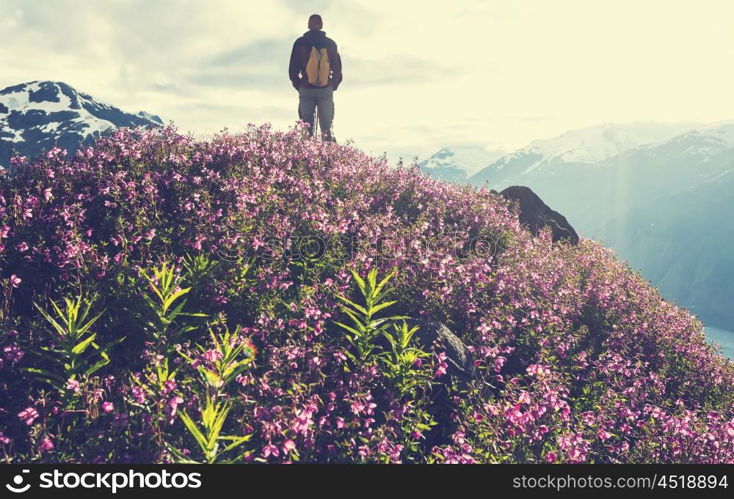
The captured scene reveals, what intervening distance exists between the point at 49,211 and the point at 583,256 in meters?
10.7

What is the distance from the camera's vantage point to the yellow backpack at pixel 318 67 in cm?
1308

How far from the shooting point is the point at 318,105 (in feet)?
44.7

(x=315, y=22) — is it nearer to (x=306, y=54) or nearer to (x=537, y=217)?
(x=306, y=54)

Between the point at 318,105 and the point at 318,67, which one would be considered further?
the point at 318,105

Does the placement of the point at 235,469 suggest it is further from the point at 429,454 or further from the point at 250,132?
the point at 250,132

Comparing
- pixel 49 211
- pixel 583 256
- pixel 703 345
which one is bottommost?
pixel 703 345

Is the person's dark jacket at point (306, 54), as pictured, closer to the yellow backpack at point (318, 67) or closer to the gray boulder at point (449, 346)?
the yellow backpack at point (318, 67)

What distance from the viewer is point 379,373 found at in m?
5.65

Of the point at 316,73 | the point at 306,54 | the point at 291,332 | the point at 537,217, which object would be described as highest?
the point at 306,54

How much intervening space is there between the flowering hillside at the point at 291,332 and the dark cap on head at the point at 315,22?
512cm

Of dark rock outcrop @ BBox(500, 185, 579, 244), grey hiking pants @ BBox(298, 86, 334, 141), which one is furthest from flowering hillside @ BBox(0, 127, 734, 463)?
grey hiking pants @ BBox(298, 86, 334, 141)

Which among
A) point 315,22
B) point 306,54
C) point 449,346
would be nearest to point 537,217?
point 306,54

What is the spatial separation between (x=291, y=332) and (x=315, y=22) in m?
10.4

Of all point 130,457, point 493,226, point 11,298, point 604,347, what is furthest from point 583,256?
point 11,298
